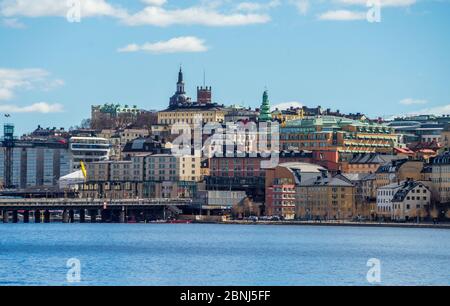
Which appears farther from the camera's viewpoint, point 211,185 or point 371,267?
point 211,185

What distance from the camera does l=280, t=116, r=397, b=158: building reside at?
108 metres

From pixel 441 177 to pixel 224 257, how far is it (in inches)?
1675

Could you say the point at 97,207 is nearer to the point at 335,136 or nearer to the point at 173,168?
the point at 173,168

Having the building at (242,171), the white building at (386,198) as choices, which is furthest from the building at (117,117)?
the white building at (386,198)

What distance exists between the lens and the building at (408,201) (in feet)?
264

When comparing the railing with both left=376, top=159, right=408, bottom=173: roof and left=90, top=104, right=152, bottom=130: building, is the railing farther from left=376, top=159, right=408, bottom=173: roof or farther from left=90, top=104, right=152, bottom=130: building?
left=90, top=104, right=152, bottom=130: building

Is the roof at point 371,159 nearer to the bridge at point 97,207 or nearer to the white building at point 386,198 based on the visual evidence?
the white building at point 386,198

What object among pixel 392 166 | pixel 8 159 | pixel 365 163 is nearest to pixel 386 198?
pixel 392 166

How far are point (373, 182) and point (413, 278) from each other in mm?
53340

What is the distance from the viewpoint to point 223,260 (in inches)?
1666

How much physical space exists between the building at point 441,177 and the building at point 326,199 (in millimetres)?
4814

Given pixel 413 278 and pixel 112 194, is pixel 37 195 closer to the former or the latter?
pixel 112 194
